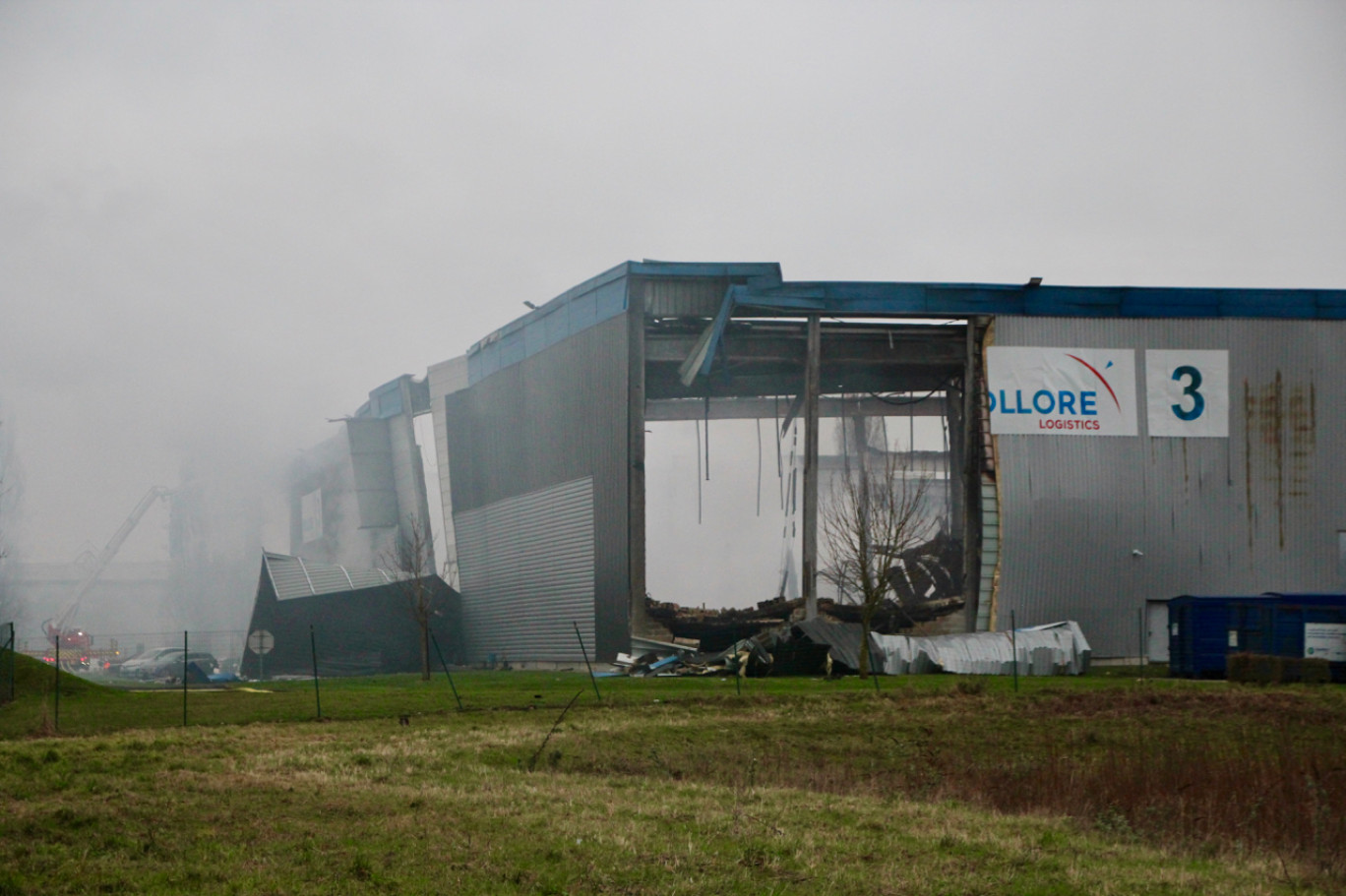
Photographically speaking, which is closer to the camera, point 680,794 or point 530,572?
point 680,794

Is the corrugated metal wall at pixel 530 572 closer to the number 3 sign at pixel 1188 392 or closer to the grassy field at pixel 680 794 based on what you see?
the grassy field at pixel 680 794

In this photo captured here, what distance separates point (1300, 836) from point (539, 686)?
23735 millimetres

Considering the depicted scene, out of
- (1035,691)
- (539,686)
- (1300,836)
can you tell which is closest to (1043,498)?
(1035,691)

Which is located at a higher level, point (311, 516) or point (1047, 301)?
point (1047, 301)

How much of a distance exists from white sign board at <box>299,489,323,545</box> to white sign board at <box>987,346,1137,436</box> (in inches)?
1995

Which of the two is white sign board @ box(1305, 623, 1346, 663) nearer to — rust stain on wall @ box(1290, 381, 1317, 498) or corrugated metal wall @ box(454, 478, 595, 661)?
rust stain on wall @ box(1290, 381, 1317, 498)

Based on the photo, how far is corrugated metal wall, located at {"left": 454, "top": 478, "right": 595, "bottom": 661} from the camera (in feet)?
173

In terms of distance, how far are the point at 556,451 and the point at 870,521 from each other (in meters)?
15.4

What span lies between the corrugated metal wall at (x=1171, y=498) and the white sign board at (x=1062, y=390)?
0.41 metres

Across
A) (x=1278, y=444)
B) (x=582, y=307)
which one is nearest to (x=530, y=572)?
(x=582, y=307)

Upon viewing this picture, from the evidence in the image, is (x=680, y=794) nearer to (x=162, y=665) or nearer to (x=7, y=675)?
(x=7, y=675)

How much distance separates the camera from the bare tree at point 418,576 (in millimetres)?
45306

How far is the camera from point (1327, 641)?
39.2 metres

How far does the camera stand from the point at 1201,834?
1520 centimetres
